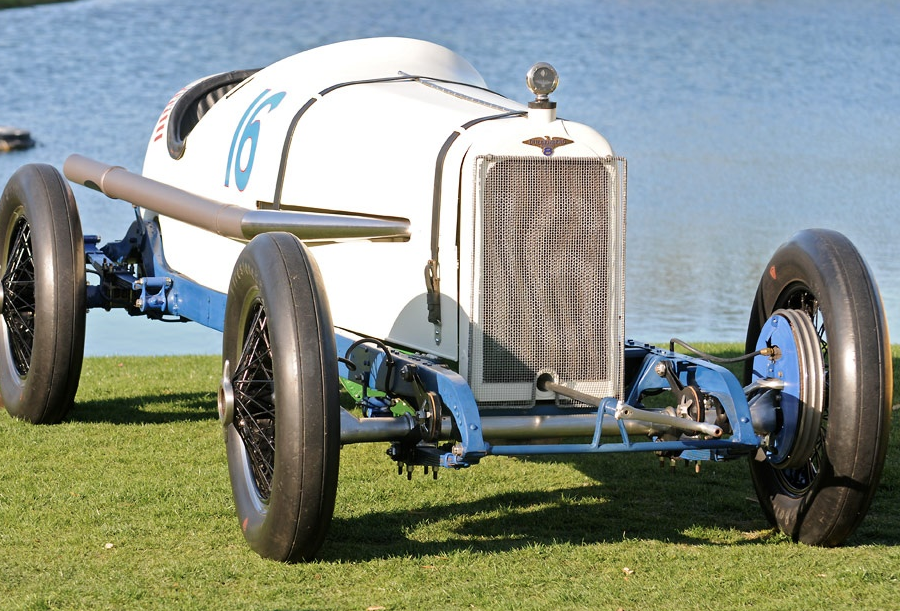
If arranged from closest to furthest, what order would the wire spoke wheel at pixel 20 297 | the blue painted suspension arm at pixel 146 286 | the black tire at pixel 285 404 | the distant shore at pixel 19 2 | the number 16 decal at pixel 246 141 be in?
the black tire at pixel 285 404 → the number 16 decal at pixel 246 141 → the blue painted suspension arm at pixel 146 286 → the wire spoke wheel at pixel 20 297 → the distant shore at pixel 19 2

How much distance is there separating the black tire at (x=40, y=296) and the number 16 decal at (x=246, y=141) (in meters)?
1.03

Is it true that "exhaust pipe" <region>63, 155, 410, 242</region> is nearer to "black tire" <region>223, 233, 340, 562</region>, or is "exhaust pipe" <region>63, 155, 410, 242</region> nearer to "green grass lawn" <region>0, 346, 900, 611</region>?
"black tire" <region>223, 233, 340, 562</region>

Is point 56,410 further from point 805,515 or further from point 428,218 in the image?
point 805,515

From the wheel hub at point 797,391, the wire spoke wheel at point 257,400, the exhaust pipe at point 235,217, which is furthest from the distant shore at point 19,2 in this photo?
the wheel hub at point 797,391

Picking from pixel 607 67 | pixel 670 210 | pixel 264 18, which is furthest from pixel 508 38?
pixel 670 210

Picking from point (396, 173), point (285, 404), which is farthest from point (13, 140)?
point (285, 404)

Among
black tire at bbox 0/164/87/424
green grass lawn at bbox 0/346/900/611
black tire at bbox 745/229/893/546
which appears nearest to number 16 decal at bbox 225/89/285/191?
black tire at bbox 0/164/87/424

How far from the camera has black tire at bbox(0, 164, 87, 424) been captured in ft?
24.3

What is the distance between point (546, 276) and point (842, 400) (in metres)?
1.21

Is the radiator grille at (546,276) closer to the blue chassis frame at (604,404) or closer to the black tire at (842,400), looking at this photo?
the blue chassis frame at (604,404)

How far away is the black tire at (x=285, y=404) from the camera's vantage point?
4844mm

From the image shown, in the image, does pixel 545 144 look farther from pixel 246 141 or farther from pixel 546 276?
pixel 246 141

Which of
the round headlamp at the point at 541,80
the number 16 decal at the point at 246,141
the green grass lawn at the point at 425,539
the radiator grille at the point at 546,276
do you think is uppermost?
the round headlamp at the point at 541,80

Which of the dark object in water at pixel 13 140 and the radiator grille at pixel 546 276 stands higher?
the radiator grille at pixel 546 276
